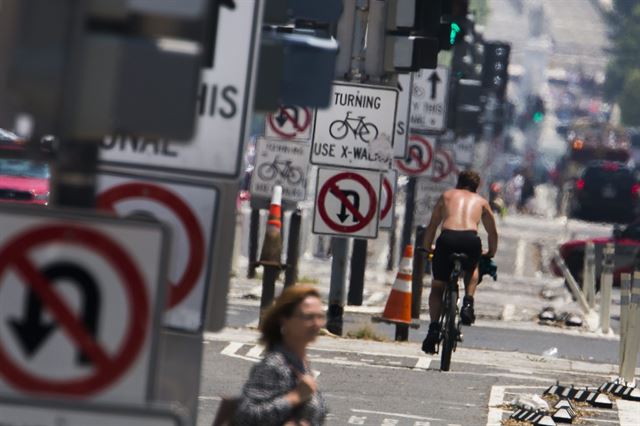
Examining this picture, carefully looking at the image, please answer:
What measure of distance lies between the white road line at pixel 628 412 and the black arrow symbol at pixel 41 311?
10.1 m

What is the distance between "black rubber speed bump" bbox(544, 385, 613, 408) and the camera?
16.0 metres

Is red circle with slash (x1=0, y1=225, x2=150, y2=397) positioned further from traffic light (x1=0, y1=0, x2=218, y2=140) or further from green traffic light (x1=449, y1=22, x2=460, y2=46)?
green traffic light (x1=449, y1=22, x2=460, y2=46)

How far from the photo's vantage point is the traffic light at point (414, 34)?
19219mm

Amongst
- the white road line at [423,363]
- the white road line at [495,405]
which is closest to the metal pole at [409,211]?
the white road line at [423,363]

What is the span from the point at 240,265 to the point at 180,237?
936 inches

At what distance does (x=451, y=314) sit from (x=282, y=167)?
7769mm

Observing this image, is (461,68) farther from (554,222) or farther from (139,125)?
(139,125)

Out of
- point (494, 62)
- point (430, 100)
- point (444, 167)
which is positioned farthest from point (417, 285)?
point (494, 62)

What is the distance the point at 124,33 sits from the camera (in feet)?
17.9

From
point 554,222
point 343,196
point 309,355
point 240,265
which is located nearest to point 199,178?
point 309,355

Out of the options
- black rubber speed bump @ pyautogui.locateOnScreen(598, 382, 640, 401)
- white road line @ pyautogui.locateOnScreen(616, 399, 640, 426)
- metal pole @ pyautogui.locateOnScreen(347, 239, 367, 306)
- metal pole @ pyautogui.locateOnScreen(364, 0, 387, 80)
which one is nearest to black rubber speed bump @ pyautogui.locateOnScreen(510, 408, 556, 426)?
white road line @ pyautogui.locateOnScreen(616, 399, 640, 426)

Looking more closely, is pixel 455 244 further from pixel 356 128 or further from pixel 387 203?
pixel 387 203

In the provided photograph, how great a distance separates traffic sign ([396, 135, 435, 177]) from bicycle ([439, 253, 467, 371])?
12.3 meters

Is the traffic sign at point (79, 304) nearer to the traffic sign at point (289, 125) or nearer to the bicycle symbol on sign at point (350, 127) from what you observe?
the bicycle symbol on sign at point (350, 127)
